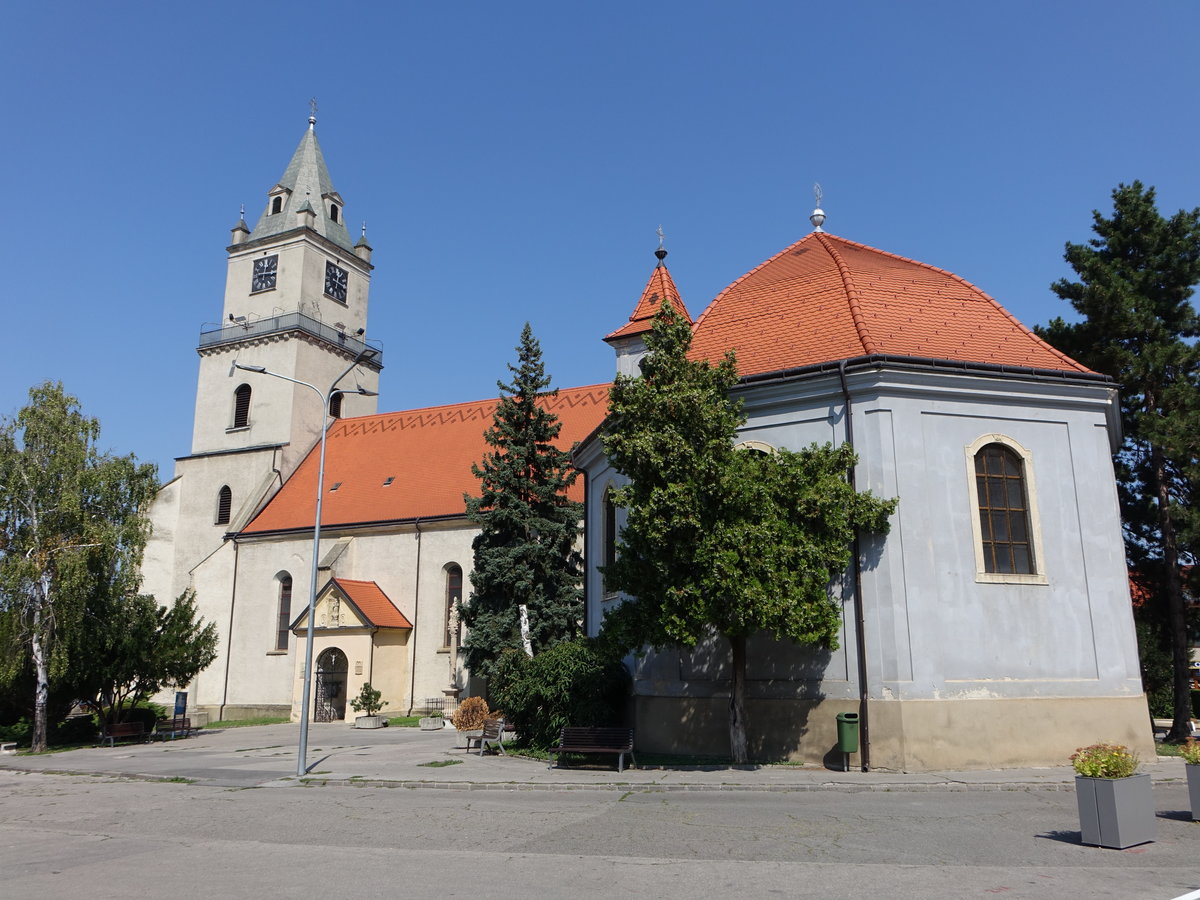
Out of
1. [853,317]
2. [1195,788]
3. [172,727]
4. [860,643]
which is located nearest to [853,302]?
[853,317]

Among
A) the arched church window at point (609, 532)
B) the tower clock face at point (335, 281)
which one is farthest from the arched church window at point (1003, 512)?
the tower clock face at point (335, 281)

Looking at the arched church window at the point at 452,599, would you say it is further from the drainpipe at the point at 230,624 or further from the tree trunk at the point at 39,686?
the tree trunk at the point at 39,686

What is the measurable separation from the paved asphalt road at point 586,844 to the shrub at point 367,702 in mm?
15572

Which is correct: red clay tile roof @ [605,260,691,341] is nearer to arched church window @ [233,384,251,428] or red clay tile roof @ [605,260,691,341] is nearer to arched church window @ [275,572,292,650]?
arched church window @ [275,572,292,650]

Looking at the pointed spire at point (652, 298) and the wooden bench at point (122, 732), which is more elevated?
the pointed spire at point (652, 298)

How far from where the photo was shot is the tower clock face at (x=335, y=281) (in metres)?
45.6

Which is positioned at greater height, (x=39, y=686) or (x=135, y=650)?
(x=135, y=650)

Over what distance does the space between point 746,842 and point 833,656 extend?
280 inches

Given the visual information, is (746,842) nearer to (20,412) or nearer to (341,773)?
(341,773)

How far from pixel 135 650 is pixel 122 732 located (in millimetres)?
2709

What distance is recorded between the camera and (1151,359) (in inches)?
883

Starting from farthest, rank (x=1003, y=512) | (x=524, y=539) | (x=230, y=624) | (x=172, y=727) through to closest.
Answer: (x=230, y=624) < (x=172, y=727) < (x=524, y=539) < (x=1003, y=512)

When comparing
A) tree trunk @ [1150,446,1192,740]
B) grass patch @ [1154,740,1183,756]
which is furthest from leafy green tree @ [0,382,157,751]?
tree trunk @ [1150,446,1192,740]

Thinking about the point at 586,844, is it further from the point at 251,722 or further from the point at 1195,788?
the point at 251,722
